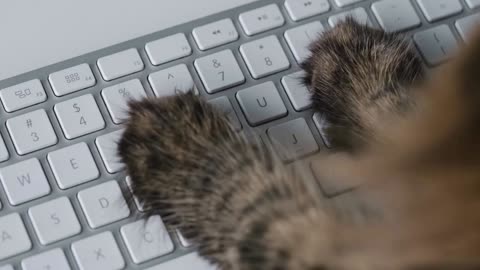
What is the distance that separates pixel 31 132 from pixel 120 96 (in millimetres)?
79

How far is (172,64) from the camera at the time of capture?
65cm

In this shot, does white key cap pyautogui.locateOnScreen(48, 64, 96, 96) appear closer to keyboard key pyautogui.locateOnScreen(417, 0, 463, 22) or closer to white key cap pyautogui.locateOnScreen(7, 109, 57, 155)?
white key cap pyautogui.locateOnScreen(7, 109, 57, 155)

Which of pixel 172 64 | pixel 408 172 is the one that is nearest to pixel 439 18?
pixel 172 64

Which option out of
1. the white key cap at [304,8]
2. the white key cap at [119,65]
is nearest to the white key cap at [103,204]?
the white key cap at [119,65]

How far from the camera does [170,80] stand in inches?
25.4

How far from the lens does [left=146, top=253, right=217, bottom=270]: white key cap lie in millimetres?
572

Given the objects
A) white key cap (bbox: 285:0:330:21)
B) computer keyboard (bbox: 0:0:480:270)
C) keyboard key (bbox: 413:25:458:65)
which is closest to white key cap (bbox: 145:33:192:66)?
computer keyboard (bbox: 0:0:480:270)

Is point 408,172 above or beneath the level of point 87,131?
beneath

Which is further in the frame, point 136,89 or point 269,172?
point 136,89

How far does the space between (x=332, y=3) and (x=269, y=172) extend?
0.24 m

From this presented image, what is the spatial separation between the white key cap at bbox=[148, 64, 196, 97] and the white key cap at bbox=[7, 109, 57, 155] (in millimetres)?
94

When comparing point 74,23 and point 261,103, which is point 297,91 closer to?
point 261,103

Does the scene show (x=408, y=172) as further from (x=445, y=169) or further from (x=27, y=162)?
(x=27, y=162)

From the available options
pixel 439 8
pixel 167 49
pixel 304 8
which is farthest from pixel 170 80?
pixel 439 8
